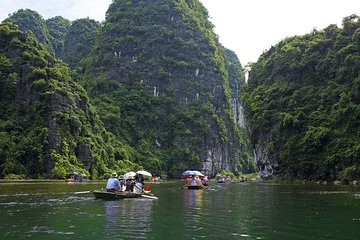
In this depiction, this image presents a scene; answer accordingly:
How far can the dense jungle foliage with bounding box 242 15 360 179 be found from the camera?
57281 millimetres

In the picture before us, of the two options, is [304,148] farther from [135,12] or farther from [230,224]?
[135,12]

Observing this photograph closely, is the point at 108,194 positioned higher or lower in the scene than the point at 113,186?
lower

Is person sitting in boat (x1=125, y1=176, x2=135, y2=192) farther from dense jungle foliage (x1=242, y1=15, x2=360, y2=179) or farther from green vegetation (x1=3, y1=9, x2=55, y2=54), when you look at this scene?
green vegetation (x1=3, y1=9, x2=55, y2=54)

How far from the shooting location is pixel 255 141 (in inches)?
2931

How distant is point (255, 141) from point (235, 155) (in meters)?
60.7

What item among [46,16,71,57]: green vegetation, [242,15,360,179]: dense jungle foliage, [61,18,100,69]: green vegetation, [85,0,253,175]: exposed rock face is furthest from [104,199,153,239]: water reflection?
[46,16,71,57]: green vegetation

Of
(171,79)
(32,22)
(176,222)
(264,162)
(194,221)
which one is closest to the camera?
(176,222)

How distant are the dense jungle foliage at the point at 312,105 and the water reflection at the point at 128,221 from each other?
37.9 metres

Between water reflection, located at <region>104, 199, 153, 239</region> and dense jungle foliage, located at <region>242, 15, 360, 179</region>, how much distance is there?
37860 millimetres

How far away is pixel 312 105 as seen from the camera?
65188 mm

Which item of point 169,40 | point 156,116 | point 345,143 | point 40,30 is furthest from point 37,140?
point 40,30

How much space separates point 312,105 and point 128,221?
53766mm

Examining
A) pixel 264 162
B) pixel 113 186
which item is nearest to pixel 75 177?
pixel 264 162

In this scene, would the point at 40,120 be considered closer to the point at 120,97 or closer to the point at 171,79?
the point at 120,97
